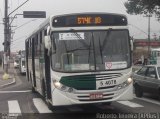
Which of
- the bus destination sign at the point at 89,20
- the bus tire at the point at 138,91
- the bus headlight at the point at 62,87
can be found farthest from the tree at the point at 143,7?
the bus headlight at the point at 62,87

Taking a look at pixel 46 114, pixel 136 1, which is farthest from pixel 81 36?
pixel 136 1

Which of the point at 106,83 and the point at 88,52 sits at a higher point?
the point at 88,52

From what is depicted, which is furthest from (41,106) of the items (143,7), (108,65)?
(143,7)

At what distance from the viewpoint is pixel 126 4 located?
141ft

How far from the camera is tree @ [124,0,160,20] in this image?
38.4 metres

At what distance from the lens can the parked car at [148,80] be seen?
58.7 ft

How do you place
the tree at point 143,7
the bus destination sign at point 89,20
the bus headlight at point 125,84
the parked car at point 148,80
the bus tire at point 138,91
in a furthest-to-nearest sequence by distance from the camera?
1. the tree at point 143,7
2. the bus tire at point 138,91
3. the parked car at point 148,80
4. the bus destination sign at point 89,20
5. the bus headlight at point 125,84

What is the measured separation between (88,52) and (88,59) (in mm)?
213

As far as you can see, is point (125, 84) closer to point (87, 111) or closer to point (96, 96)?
point (96, 96)

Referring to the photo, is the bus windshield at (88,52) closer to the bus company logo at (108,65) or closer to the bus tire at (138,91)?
the bus company logo at (108,65)

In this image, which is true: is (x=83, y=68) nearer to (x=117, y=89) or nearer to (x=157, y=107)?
(x=117, y=89)

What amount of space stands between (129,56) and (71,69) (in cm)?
187

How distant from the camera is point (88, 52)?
1341cm

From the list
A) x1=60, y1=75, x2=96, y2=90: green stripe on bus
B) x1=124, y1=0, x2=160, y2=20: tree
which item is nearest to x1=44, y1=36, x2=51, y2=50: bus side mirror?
x1=60, y1=75, x2=96, y2=90: green stripe on bus
